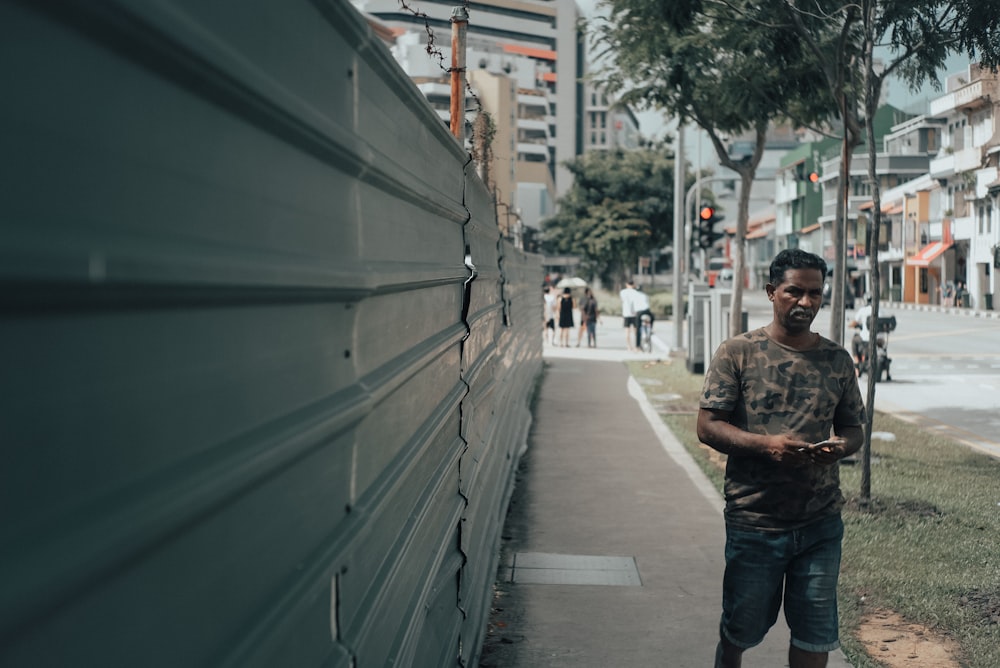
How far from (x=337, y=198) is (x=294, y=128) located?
383mm

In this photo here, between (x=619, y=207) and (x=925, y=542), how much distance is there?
5727cm

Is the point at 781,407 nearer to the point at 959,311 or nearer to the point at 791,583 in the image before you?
the point at 791,583

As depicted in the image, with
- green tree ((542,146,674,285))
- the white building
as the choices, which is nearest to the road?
the white building

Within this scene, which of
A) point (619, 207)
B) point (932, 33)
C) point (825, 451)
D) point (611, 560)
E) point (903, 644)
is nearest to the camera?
point (825, 451)

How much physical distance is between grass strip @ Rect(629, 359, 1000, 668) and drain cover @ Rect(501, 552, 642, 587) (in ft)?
4.00

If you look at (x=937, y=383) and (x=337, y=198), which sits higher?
(x=337, y=198)

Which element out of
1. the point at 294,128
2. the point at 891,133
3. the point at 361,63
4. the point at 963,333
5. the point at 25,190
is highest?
the point at 891,133

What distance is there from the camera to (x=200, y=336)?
1.41 metres

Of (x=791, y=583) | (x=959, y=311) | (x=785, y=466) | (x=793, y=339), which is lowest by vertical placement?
(x=959, y=311)

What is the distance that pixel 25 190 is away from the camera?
3.18ft

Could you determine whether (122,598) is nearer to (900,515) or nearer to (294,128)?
(294,128)

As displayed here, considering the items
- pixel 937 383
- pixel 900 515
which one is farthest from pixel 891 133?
pixel 900 515

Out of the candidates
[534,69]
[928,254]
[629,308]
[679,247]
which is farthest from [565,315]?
[534,69]

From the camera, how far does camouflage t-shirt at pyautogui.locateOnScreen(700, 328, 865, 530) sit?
4.24 metres
